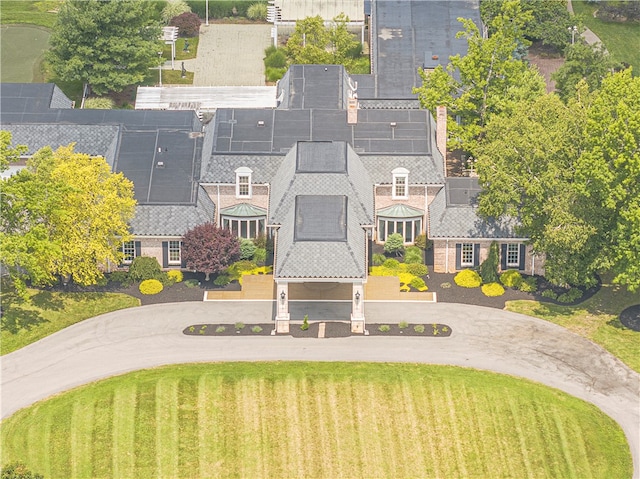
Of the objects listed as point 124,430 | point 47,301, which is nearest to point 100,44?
point 47,301

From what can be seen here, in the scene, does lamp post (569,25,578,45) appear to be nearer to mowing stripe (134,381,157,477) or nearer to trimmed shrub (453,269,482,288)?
trimmed shrub (453,269,482,288)

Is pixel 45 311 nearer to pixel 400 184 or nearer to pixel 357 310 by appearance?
pixel 357 310

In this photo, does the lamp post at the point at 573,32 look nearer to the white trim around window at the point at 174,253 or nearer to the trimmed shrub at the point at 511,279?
the trimmed shrub at the point at 511,279

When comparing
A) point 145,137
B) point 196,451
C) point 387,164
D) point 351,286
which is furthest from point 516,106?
point 196,451

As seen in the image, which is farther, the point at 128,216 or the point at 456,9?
the point at 456,9

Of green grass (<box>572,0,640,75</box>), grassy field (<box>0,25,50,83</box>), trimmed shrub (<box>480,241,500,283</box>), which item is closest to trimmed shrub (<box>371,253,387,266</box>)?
trimmed shrub (<box>480,241,500,283</box>)

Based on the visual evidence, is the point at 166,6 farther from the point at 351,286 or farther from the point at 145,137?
the point at 351,286
